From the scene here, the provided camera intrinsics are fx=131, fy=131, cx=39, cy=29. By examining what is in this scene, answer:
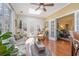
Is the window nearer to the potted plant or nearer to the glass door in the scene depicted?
the potted plant

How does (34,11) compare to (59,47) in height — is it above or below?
above

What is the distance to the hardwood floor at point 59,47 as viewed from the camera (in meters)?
2.19

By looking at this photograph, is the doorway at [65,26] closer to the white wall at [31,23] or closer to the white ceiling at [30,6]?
the white ceiling at [30,6]

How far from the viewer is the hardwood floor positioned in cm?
219

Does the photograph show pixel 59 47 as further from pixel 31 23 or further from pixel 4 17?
pixel 4 17

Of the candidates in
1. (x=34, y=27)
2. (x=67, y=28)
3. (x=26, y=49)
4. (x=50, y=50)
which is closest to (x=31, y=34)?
(x=34, y=27)

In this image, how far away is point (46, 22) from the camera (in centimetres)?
229

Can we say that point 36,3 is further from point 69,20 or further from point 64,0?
point 69,20

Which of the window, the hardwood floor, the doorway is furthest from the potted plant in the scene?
the doorway

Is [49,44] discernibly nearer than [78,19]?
No

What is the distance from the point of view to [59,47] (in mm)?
2229

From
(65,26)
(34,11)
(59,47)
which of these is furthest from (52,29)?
(34,11)

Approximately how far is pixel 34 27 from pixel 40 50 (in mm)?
407

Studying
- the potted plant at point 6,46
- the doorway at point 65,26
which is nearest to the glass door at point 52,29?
the doorway at point 65,26
